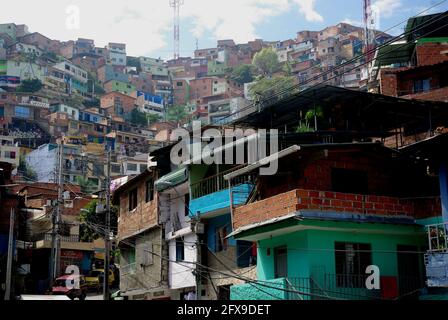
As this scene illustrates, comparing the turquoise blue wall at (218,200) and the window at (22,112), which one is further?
the window at (22,112)

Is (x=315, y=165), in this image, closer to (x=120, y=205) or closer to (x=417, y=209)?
(x=417, y=209)

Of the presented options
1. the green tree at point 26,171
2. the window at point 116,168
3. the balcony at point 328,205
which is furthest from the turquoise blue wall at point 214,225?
the window at point 116,168

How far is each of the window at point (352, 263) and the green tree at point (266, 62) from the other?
13968 cm

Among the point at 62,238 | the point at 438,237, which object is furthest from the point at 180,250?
the point at 62,238

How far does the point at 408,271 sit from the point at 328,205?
13.7 feet

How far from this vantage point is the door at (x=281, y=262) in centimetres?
2320

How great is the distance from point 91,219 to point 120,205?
17.9 meters

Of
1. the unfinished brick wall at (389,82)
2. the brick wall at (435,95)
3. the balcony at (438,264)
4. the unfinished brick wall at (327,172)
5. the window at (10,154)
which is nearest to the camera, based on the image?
the balcony at (438,264)

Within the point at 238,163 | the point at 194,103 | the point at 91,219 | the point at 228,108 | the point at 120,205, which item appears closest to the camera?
the point at 238,163

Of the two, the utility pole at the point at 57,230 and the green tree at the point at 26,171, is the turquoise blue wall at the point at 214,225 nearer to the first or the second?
the utility pole at the point at 57,230

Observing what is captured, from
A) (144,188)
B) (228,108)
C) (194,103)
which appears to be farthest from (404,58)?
(194,103)

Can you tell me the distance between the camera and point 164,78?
17675 cm

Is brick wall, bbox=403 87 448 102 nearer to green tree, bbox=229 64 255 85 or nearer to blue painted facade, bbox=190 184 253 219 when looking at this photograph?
blue painted facade, bbox=190 184 253 219

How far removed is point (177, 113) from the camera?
151 meters
